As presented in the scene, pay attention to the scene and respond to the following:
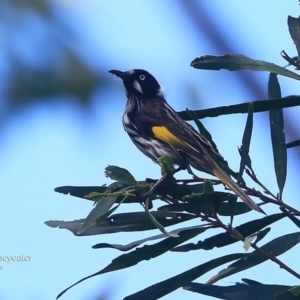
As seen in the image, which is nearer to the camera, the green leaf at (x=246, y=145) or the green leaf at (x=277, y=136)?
the green leaf at (x=246, y=145)

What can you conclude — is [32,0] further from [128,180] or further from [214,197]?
[214,197]

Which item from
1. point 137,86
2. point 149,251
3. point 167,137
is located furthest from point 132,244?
point 137,86

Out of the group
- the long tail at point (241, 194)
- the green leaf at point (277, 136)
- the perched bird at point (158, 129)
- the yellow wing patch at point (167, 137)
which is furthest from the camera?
the yellow wing patch at point (167, 137)

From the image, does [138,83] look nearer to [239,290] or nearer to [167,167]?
[167,167]

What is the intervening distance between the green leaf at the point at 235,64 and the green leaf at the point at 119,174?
1.04ft

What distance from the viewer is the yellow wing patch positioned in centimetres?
246

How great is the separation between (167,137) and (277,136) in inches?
35.9

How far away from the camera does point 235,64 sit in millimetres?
1497

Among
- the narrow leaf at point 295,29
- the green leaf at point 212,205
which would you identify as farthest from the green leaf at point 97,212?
the narrow leaf at point 295,29

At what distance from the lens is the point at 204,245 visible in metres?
1.53

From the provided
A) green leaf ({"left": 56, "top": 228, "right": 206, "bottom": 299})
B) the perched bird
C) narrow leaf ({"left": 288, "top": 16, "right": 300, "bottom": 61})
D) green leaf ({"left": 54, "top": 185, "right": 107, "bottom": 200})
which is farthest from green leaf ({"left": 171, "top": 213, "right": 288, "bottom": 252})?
narrow leaf ({"left": 288, "top": 16, "right": 300, "bottom": 61})

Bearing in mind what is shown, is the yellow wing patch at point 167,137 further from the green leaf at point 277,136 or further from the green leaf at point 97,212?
the green leaf at point 97,212

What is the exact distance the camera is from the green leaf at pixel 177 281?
1430 mm

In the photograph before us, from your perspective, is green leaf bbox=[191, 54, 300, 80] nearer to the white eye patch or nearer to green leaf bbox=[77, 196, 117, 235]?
green leaf bbox=[77, 196, 117, 235]
